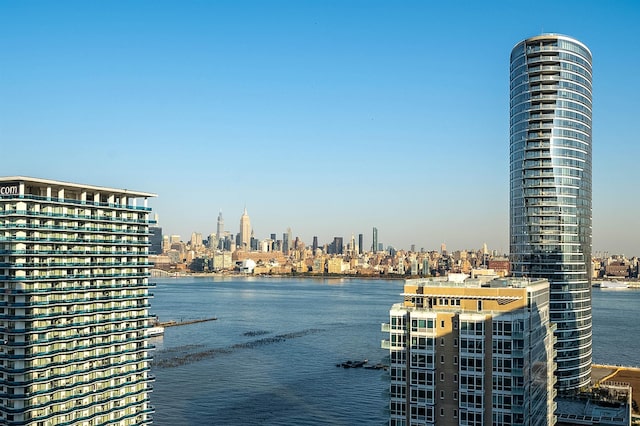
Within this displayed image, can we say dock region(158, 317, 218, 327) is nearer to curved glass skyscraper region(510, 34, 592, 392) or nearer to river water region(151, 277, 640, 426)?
river water region(151, 277, 640, 426)

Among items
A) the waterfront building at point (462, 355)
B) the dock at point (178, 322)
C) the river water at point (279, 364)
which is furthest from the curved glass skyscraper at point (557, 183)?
the dock at point (178, 322)

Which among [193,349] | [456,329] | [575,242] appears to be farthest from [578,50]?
[193,349]

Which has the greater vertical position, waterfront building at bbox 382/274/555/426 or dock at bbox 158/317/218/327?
waterfront building at bbox 382/274/555/426

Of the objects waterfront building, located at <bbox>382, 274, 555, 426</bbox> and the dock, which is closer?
waterfront building, located at <bbox>382, 274, 555, 426</bbox>

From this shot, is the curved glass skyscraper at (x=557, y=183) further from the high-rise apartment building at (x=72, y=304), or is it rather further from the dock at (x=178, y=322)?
the dock at (x=178, y=322)

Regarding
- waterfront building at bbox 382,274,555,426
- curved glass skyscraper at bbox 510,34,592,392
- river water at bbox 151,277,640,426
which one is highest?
curved glass skyscraper at bbox 510,34,592,392

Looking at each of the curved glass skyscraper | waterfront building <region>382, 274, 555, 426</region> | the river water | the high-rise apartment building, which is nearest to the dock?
the river water

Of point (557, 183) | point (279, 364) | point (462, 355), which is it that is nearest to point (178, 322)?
point (279, 364)

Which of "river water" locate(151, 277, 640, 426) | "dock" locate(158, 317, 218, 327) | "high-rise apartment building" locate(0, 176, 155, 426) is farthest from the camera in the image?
"dock" locate(158, 317, 218, 327)
